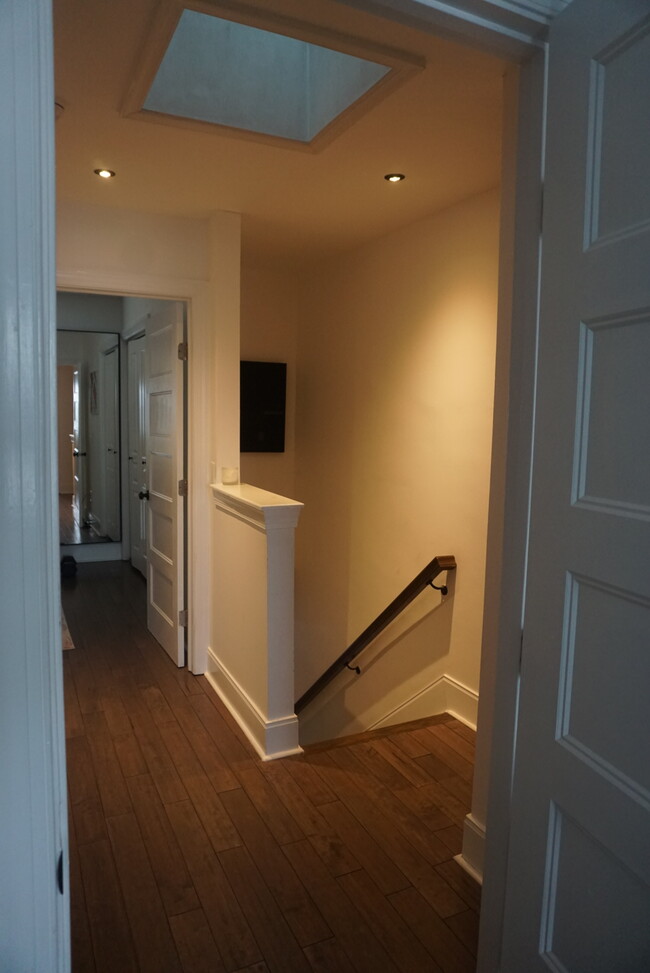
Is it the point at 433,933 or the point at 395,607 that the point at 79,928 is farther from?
the point at 395,607

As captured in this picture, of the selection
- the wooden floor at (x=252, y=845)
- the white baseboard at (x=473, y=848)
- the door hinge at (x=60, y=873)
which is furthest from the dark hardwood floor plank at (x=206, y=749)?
the door hinge at (x=60, y=873)

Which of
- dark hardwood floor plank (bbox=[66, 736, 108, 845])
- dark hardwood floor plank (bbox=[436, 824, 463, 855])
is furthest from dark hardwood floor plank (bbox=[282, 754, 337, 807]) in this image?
dark hardwood floor plank (bbox=[66, 736, 108, 845])

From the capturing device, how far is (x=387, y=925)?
1.99m

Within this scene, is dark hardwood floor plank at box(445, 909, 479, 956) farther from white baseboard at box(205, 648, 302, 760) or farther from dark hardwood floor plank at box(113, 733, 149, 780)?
dark hardwood floor plank at box(113, 733, 149, 780)

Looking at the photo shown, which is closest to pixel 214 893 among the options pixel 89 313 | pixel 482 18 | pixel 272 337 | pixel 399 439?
pixel 482 18

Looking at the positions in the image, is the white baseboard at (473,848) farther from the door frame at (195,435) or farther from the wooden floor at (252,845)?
the door frame at (195,435)

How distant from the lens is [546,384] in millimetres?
1321

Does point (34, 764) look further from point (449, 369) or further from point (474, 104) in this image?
point (449, 369)

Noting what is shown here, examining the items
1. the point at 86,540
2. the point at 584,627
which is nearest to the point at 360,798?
the point at 584,627

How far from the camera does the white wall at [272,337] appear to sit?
4973mm

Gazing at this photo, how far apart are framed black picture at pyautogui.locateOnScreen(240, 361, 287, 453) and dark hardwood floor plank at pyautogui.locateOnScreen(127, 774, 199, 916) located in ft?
9.03

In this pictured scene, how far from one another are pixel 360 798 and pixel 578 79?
2462 millimetres

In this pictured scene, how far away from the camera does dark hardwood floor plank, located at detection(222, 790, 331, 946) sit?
198 cm

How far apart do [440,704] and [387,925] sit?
5.45 feet
